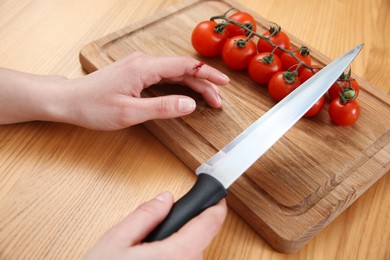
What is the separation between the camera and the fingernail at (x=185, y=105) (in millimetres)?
785

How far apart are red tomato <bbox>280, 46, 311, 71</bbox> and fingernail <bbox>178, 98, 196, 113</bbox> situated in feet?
0.81

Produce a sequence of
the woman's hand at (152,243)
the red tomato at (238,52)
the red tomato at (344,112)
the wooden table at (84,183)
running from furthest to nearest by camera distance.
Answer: the red tomato at (238,52), the red tomato at (344,112), the wooden table at (84,183), the woman's hand at (152,243)

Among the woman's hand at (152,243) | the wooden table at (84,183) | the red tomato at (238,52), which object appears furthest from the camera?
the red tomato at (238,52)

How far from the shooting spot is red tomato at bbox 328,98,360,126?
82 cm

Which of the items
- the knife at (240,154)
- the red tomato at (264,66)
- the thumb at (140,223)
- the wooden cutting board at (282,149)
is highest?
the thumb at (140,223)

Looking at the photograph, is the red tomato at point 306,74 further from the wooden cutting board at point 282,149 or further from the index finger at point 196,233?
the index finger at point 196,233

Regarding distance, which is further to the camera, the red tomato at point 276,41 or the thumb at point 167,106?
the red tomato at point 276,41

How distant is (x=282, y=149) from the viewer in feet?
2.66

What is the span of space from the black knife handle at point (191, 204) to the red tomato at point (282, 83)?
1.05 ft

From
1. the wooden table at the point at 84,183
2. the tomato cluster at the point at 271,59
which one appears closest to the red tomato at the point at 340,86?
the tomato cluster at the point at 271,59

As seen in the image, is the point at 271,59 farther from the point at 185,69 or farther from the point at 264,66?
the point at 185,69

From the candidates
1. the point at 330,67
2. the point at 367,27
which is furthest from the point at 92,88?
the point at 367,27

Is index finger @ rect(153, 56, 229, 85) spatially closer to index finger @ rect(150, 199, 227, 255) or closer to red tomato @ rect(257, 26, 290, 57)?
red tomato @ rect(257, 26, 290, 57)

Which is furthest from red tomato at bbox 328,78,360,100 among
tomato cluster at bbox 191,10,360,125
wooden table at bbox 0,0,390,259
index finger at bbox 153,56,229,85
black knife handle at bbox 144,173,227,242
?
black knife handle at bbox 144,173,227,242
